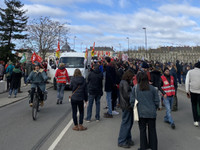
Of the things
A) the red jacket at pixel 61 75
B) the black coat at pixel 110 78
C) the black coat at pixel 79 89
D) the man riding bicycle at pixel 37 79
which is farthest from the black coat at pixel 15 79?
the black coat at pixel 79 89

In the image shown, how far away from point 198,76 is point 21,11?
41106 mm

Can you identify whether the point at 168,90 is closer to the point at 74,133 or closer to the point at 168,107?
the point at 168,107

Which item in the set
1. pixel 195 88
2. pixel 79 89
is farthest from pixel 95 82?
pixel 195 88

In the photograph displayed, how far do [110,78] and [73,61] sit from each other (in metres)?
8.94

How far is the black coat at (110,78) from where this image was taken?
7.67 metres

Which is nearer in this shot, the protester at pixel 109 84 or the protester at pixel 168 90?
the protester at pixel 168 90

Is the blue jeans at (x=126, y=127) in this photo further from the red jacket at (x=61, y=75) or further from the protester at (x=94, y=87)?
the red jacket at (x=61, y=75)

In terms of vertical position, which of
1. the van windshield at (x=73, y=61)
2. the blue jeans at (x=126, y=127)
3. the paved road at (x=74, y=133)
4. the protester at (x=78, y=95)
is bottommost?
the paved road at (x=74, y=133)

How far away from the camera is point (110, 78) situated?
305 inches

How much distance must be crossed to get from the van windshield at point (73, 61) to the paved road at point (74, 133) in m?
7.99

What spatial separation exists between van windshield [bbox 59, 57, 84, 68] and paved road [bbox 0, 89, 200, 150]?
314 inches

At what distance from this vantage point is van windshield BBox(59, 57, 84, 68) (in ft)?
52.6

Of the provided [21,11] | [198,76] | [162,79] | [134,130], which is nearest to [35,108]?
[134,130]

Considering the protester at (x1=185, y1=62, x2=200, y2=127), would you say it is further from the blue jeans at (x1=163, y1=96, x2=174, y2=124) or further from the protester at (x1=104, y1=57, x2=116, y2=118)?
the protester at (x1=104, y1=57, x2=116, y2=118)
